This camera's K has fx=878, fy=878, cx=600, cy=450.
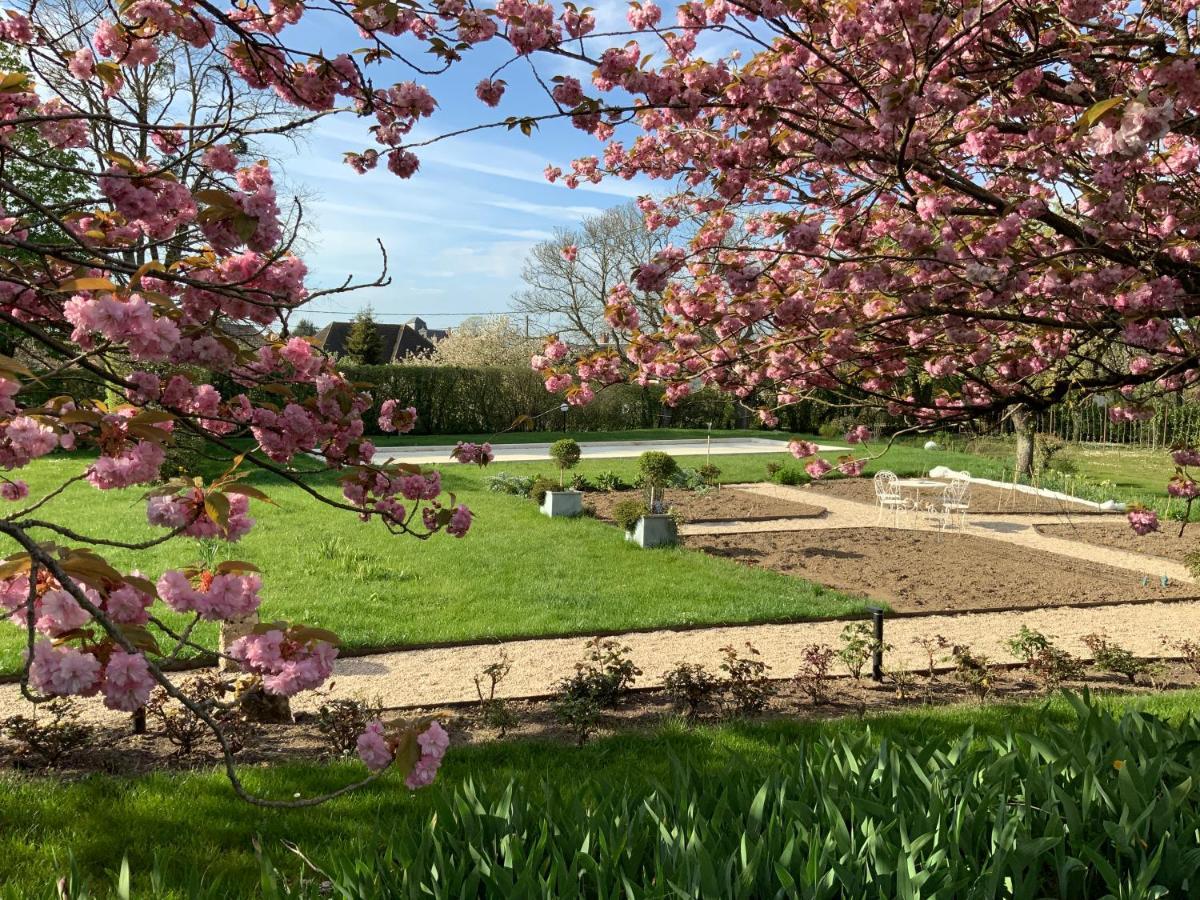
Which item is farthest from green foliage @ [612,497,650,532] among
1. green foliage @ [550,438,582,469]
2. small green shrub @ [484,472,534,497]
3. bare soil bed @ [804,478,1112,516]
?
bare soil bed @ [804,478,1112,516]

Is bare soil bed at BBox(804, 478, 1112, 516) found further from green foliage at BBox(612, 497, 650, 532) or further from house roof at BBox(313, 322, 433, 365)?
house roof at BBox(313, 322, 433, 365)

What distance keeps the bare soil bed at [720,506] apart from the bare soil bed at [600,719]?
6.28 m

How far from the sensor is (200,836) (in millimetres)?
3418

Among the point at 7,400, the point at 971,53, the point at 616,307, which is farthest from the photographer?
the point at 616,307

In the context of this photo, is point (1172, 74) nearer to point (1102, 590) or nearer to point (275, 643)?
point (275, 643)

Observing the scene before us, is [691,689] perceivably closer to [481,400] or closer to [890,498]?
[890,498]

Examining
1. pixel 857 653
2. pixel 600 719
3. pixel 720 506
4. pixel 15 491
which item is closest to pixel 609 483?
pixel 720 506

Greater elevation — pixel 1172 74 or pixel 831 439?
pixel 1172 74

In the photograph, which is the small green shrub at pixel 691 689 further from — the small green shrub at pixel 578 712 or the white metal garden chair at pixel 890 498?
the white metal garden chair at pixel 890 498

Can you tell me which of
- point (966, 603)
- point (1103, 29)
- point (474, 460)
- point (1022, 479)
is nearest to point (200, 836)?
point (474, 460)

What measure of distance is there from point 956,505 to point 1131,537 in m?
2.22

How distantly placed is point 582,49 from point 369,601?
4957mm

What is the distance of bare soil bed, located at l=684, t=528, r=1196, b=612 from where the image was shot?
26.8 ft

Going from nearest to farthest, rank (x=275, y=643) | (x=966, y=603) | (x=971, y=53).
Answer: (x=275, y=643) < (x=971, y=53) < (x=966, y=603)
